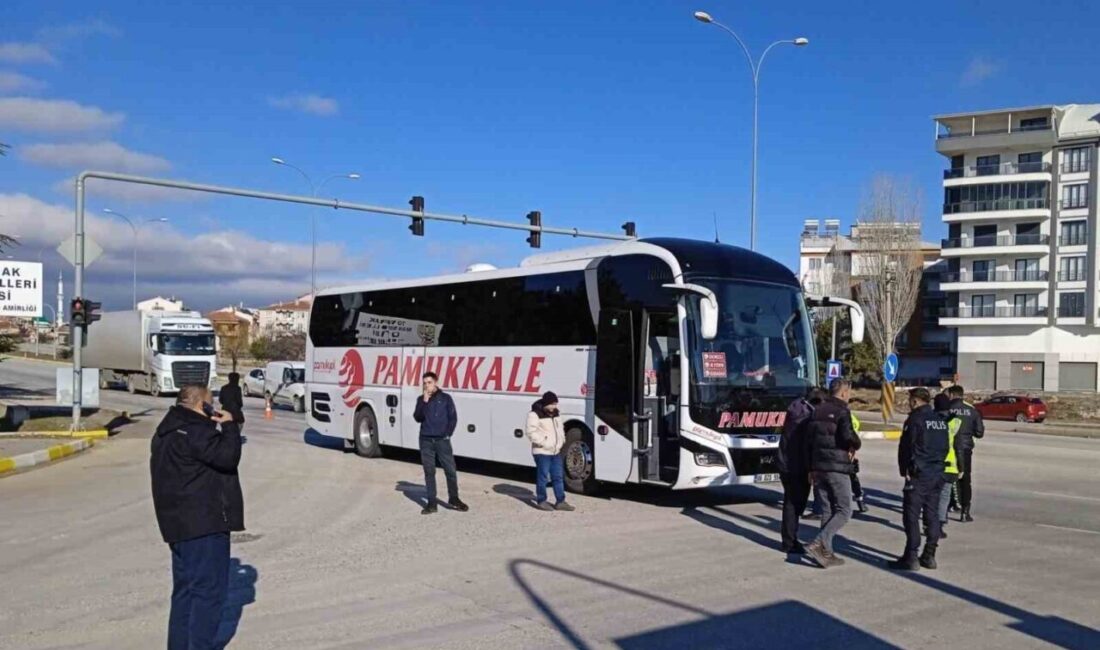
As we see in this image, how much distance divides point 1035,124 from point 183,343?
196 ft

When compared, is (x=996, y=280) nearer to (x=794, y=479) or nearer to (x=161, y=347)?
(x=161, y=347)

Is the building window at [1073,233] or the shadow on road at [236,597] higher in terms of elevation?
the building window at [1073,233]

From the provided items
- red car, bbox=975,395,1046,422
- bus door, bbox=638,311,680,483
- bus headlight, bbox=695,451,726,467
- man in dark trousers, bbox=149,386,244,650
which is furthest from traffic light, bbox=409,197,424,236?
red car, bbox=975,395,1046,422

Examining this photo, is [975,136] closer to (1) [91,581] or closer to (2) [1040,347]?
(2) [1040,347]

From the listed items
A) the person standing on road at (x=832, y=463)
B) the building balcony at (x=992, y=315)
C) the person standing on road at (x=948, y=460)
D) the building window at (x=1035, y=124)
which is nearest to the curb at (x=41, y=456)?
the person standing on road at (x=832, y=463)

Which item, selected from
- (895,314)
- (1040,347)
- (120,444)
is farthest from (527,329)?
(1040,347)

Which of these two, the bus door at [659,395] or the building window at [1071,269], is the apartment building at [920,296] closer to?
the building window at [1071,269]

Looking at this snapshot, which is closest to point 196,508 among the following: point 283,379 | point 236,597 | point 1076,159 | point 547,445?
point 236,597

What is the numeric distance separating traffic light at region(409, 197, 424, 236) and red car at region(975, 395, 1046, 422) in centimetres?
3324

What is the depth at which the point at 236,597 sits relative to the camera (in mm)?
7863

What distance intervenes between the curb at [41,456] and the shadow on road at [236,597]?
10015mm

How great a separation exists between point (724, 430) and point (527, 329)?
420 cm

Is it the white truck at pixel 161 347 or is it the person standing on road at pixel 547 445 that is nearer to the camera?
the person standing on road at pixel 547 445

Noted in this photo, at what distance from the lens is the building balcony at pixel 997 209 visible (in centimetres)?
6844
